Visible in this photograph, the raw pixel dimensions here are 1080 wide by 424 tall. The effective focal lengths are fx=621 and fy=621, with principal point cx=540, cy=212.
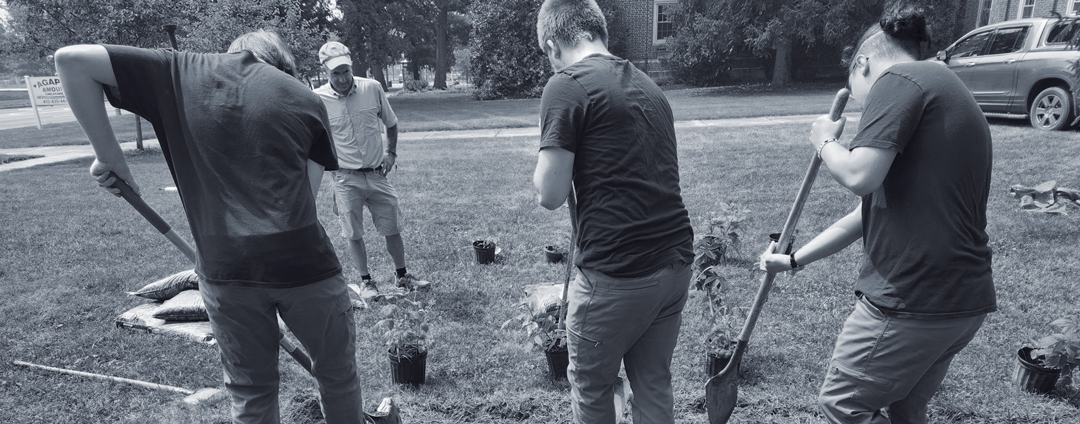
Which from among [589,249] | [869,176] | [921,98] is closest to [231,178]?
[589,249]

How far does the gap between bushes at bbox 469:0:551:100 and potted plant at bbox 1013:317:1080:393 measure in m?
23.0

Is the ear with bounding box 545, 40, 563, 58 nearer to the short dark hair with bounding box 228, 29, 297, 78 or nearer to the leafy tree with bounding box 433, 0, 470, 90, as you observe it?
the short dark hair with bounding box 228, 29, 297, 78

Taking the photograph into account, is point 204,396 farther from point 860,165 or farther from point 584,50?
point 860,165

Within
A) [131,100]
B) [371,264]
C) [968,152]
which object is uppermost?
[131,100]

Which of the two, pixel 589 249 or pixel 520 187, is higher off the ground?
pixel 589 249

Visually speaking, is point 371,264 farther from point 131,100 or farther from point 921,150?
point 921,150

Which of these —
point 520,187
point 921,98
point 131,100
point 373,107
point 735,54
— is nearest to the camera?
point 921,98

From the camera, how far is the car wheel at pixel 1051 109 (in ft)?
33.6

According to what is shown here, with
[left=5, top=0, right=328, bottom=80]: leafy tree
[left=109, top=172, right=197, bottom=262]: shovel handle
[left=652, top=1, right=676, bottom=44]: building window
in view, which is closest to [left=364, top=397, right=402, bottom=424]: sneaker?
[left=109, top=172, right=197, bottom=262]: shovel handle

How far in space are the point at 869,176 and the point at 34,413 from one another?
4.33 m

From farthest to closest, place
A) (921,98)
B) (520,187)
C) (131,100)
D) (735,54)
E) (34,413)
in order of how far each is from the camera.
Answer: (735,54) → (520,187) → (34,413) → (131,100) → (921,98)

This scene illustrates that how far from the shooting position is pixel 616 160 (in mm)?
2123

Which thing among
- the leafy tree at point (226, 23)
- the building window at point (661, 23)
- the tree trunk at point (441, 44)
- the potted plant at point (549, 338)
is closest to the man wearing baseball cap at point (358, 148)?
the potted plant at point (549, 338)

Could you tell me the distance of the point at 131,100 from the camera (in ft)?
6.98
